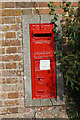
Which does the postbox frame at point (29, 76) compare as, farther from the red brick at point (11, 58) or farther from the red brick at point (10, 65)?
the red brick at point (10, 65)

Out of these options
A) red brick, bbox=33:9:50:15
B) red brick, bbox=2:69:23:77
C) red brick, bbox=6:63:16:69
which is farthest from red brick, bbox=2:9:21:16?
red brick, bbox=2:69:23:77

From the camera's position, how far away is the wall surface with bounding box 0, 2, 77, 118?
3832mm

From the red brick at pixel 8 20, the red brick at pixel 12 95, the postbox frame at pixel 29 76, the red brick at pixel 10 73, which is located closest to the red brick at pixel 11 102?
the red brick at pixel 12 95

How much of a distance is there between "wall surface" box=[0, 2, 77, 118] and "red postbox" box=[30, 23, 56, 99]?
306mm

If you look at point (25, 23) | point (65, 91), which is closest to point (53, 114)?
point (65, 91)

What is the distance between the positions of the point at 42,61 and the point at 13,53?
29.7 inches

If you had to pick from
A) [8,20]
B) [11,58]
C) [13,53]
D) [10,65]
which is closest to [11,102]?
[10,65]

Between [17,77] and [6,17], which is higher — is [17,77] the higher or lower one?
the lower one

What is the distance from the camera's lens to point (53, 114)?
397cm

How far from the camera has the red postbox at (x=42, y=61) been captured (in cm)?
379

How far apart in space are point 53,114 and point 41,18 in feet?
8.08

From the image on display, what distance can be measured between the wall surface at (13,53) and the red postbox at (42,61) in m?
0.31

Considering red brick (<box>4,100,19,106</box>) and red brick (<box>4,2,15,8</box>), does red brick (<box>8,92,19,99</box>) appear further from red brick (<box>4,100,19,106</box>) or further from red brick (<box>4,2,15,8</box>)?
red brick (<box>4,2,15,8</box>)

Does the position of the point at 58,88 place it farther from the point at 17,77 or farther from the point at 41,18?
the point at 41,18
